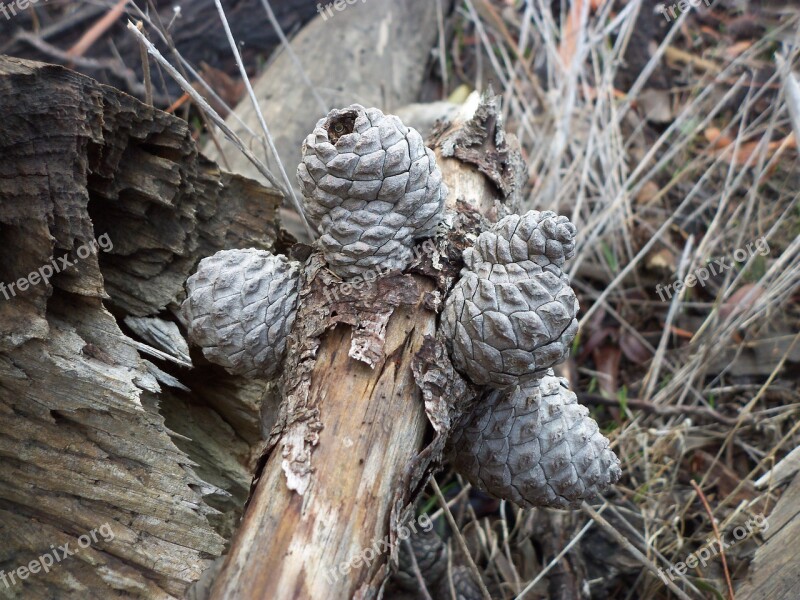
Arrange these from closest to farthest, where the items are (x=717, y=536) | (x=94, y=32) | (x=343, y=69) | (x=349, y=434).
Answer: (x=349, y=434)
(x=717, y=536)
(x=343, y=69)
(x=94, y=32)

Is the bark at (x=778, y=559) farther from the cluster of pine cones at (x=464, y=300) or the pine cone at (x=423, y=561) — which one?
the pine cone at (x=423, y=561)

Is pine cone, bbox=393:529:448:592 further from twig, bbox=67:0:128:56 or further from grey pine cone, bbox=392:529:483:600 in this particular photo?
twig, bbox=67:0:128:56

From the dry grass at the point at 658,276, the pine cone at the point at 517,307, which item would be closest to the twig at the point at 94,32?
the dry grass at the point at 658,276

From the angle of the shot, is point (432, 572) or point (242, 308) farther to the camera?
point (432, 572)

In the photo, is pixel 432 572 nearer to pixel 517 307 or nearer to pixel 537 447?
pixel 537 447

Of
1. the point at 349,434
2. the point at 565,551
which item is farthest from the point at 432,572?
the point at 349,434

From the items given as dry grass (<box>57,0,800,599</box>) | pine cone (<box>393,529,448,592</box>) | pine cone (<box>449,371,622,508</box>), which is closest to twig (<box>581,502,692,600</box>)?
dry grass (<box>57,0,800,599</box>)

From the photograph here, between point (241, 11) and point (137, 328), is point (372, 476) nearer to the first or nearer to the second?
point (137, 328)

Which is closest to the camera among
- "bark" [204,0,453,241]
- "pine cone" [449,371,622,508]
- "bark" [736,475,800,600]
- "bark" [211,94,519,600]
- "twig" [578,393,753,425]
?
"bark" [211,94,519,600]
